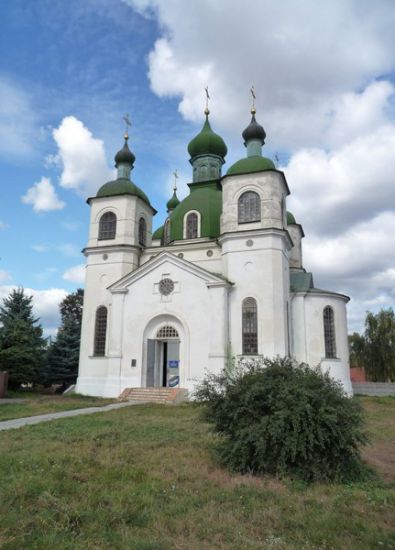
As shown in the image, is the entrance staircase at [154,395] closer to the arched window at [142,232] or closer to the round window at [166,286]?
the round window at [166,286]

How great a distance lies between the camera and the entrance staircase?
1892cm

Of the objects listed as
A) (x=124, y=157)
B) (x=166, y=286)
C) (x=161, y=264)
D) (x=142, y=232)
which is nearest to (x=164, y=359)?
(x=166, y=286)

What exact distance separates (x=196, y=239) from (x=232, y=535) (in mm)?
19863

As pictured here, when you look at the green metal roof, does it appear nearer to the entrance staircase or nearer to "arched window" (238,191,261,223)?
"arched window" (238,191,261,223)

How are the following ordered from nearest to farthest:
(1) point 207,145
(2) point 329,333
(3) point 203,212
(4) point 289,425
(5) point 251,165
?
(4) point 289,425, (2) point 329,333, (5) point 251,165, (3) point 203,212, (1) point 207,145

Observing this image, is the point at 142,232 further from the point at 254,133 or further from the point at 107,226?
the point at 254,133

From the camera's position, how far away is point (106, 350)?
2248cm

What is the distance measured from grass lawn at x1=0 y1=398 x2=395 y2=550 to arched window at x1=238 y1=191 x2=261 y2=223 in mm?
14509

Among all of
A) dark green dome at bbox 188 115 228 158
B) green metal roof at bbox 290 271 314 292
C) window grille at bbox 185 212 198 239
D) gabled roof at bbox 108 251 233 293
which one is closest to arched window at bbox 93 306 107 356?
gabled roof at bbox 108 251 233 293

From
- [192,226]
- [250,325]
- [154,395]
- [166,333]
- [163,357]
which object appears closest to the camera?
[154,395]

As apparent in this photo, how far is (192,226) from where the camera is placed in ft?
80.1

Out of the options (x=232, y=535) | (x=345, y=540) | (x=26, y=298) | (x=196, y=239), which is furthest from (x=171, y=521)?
(x=26, y=298)

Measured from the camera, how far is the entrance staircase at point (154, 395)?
745 inches

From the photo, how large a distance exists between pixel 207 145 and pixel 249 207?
8.68 m
